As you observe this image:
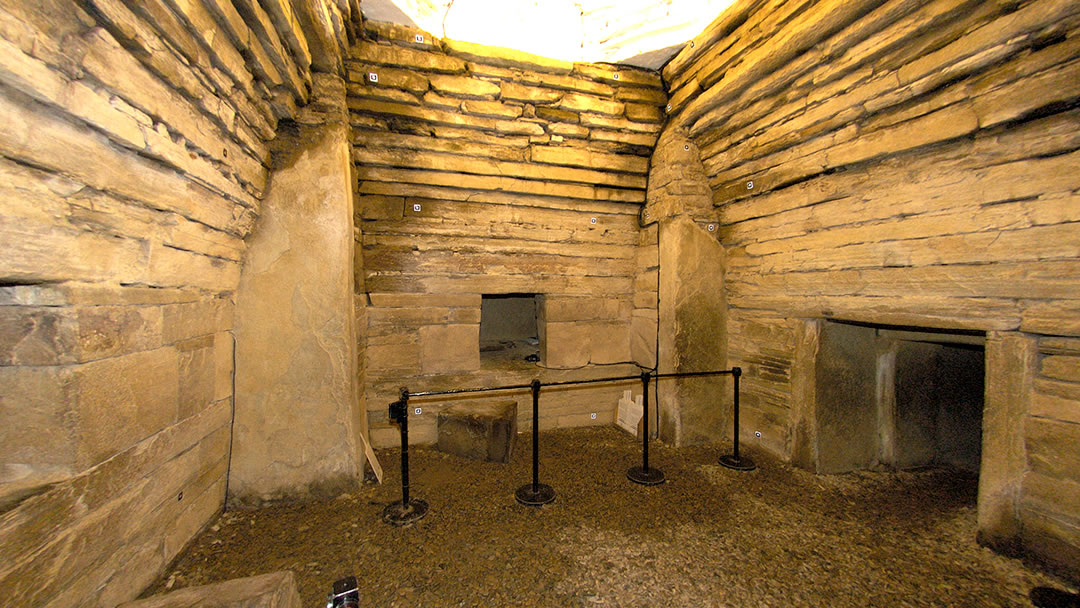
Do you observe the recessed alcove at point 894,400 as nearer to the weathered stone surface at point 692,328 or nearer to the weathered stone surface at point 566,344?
the weathered stone surface at point 692,328

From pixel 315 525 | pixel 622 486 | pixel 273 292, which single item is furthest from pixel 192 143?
pixel 622 486

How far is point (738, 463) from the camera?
3787mm

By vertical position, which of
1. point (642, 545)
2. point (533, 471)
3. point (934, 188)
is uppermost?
point (934, 188)

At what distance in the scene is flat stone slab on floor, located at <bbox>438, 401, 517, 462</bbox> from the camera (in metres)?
3.92

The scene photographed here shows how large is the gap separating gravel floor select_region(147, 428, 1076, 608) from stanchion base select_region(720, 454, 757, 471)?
0.08 m

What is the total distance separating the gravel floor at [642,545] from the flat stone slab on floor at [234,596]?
0.54 m

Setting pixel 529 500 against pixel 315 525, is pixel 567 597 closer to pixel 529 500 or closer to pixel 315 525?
pixel 529 500

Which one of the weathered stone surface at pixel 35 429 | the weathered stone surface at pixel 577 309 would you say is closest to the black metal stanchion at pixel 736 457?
the weathered stone surface at pixel 577 309

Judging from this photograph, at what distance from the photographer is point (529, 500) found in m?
3.18

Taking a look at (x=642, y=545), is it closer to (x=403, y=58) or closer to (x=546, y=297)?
(x=546, y=297)

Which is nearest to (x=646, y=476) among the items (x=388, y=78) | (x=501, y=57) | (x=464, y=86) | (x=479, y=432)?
(x=479, y=432)

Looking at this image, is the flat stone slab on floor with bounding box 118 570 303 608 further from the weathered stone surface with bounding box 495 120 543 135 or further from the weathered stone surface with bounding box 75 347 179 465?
the weathered stone surface with bounding box 495 120 543 135

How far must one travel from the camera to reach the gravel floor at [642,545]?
7.41 ft

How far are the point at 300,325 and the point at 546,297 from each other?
2.56 meters
